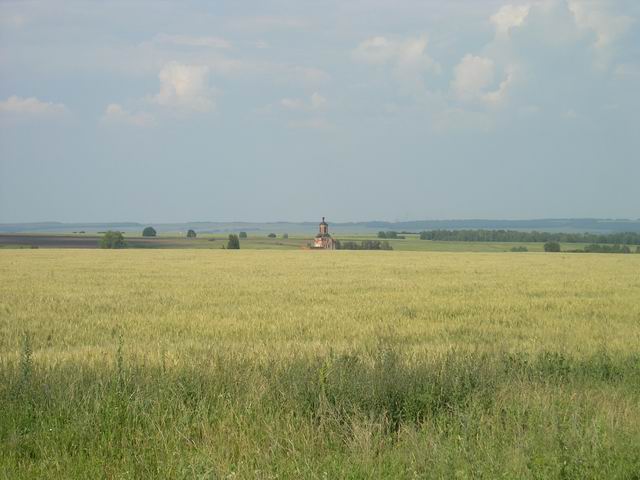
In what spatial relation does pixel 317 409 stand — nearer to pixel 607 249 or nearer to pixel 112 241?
pixel 607 249

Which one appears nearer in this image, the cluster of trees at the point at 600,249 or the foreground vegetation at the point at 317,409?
the foreground vegetation at the point at 317,409

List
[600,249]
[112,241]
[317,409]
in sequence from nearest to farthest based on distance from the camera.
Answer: [317,409] < [600,249] < [112,241]

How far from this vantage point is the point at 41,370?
7672 mm

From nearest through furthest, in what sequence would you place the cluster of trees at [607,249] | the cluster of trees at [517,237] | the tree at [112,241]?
1. the cluster of trees at [607,249]
2. the tree at [112,241]
3. the cluster of trees at [517,237]

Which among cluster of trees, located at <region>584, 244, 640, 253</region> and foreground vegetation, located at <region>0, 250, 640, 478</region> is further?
cluster of trees, located at <region>584, 244, 640, 253</region>

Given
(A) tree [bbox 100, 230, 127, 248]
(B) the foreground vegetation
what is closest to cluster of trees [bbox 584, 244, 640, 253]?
(A) tree [bbox 100, 230, 127, 248]

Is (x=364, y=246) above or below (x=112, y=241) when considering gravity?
below

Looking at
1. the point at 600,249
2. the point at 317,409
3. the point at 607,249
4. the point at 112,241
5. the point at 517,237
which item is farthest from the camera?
the point at 517,237

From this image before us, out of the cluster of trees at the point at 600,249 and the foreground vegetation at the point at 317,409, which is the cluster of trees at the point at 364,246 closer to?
the cluster of trees at the point at 600,249

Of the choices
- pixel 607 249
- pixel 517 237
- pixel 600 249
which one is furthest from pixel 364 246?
pixel 517 237

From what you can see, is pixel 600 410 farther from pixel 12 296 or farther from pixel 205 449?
pixel 12 296

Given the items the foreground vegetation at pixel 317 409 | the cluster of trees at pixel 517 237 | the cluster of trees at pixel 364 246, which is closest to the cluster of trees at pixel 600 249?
the cluster of trees at pixel 517 237

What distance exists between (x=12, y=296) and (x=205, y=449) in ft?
56.2

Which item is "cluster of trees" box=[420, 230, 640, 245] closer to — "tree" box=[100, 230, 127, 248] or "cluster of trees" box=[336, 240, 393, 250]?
"cluster of trees" box=[336, 240, 393, 250]
